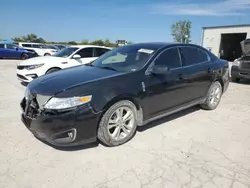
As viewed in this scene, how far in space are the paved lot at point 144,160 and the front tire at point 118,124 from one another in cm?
13

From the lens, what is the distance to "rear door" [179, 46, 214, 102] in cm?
429

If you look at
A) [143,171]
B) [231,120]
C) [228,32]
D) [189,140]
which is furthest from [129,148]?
[228,32]

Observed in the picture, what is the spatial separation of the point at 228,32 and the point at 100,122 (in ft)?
103

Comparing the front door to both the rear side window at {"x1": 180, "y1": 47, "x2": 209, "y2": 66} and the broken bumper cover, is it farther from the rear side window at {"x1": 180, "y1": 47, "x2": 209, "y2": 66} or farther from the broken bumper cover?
the broken bumper cover

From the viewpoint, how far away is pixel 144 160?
2.96 m

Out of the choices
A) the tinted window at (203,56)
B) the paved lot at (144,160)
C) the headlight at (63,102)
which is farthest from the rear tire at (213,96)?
the headlight at (63,102)

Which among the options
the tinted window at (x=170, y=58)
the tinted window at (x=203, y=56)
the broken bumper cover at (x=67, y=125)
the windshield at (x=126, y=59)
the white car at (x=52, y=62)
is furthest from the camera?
the white car at (x=52, y=62)

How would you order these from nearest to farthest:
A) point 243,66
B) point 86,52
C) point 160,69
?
1. point 160,69
2. point 86,52
3. point 243,66

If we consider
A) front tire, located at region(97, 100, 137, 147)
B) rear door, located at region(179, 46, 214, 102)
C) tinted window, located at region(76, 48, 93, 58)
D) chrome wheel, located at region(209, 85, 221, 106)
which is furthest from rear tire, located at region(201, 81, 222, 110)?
tinted window, located at region(76, 48, 93, 58)

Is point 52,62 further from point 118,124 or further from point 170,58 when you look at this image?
point 118,124

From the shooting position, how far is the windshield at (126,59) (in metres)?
3.71

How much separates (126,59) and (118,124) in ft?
4.28

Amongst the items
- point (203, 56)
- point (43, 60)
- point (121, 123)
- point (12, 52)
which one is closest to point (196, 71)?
point (203, 56)

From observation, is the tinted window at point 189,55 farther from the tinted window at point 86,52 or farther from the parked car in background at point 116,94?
the tinted window at point 86,52
